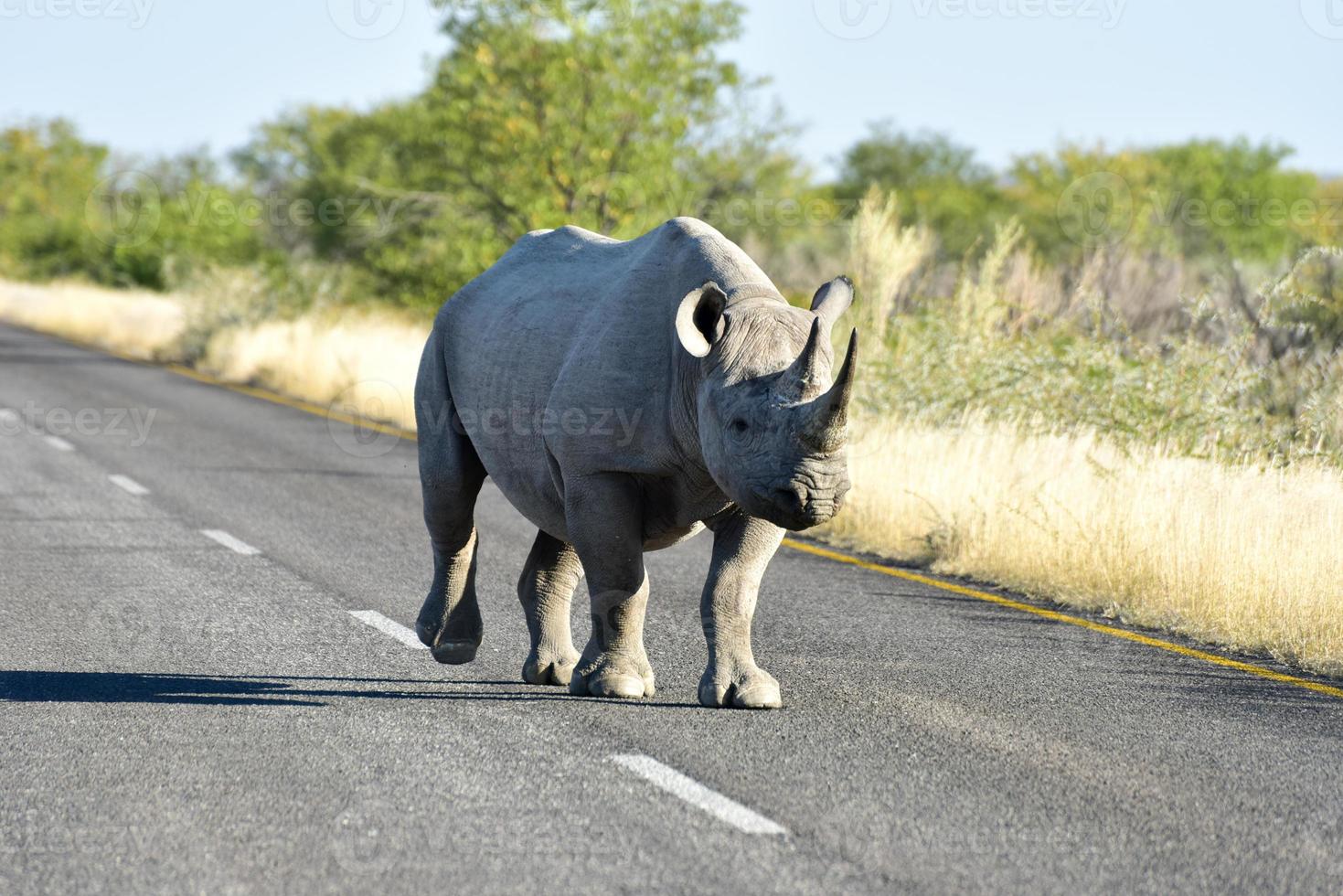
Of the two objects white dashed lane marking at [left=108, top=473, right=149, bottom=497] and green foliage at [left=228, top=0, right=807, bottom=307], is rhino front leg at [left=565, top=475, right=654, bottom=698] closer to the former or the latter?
white dashed lane marking at [left=108, top=473, right=149, bottom=497]

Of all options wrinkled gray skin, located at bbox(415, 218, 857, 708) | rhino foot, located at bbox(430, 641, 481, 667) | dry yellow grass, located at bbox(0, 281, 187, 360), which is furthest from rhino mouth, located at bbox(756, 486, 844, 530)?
dry yellow grass, located at bbox(0, 281, 187, 360)

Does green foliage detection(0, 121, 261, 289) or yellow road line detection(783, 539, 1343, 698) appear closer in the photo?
yellow road line detection(783, 539, 1343, 698)

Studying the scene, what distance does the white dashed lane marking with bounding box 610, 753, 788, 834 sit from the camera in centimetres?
470

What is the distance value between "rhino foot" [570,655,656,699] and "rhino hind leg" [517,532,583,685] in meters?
0.28

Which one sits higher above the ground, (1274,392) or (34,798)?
(1274,392)

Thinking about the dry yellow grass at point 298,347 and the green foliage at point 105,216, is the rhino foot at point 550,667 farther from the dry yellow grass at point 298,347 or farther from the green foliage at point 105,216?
the green foliage at point 105,216

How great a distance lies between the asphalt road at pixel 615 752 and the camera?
440 centimetres

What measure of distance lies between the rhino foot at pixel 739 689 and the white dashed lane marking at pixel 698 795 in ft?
2.14

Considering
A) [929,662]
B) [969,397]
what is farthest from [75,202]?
[929,662]

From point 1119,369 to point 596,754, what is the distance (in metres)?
8.21

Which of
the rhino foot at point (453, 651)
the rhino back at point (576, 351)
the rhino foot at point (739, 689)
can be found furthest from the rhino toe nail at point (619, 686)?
the rhino foot at point (453, 651)

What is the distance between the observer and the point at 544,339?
20.3 feet

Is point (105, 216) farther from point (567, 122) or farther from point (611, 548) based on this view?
point (611, 548)

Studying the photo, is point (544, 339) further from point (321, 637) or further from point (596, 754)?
point (321, 637)
